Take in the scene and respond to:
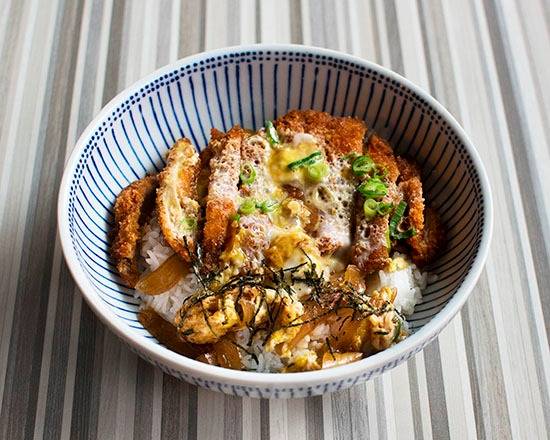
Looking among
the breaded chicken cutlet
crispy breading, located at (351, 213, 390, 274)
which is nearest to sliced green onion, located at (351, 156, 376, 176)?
the breaded chicken cutlet

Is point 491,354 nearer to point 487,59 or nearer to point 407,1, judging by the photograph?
point 487,59

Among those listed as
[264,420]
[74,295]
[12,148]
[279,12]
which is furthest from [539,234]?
[12,148]

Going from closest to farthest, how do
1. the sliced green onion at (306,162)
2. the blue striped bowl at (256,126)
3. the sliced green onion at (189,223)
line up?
the blue striped bowl at (256,126) → the sliced green onion at (189,223) → the sliced green onion at (306,162)

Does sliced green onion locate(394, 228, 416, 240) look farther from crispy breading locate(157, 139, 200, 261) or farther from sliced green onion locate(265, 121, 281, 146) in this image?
crispy breading locate(157, 139, 200, 261)

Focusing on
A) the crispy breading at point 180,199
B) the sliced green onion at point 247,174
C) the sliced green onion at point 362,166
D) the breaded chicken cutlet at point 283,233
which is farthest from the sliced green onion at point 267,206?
the sliced green onion at point 362,166

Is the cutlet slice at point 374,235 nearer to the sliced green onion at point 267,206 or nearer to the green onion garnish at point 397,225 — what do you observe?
the green onion garnish at point 397,225

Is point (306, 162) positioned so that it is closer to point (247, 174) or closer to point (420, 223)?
point (247, 174)

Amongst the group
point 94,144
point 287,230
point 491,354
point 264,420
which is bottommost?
point 264,420
